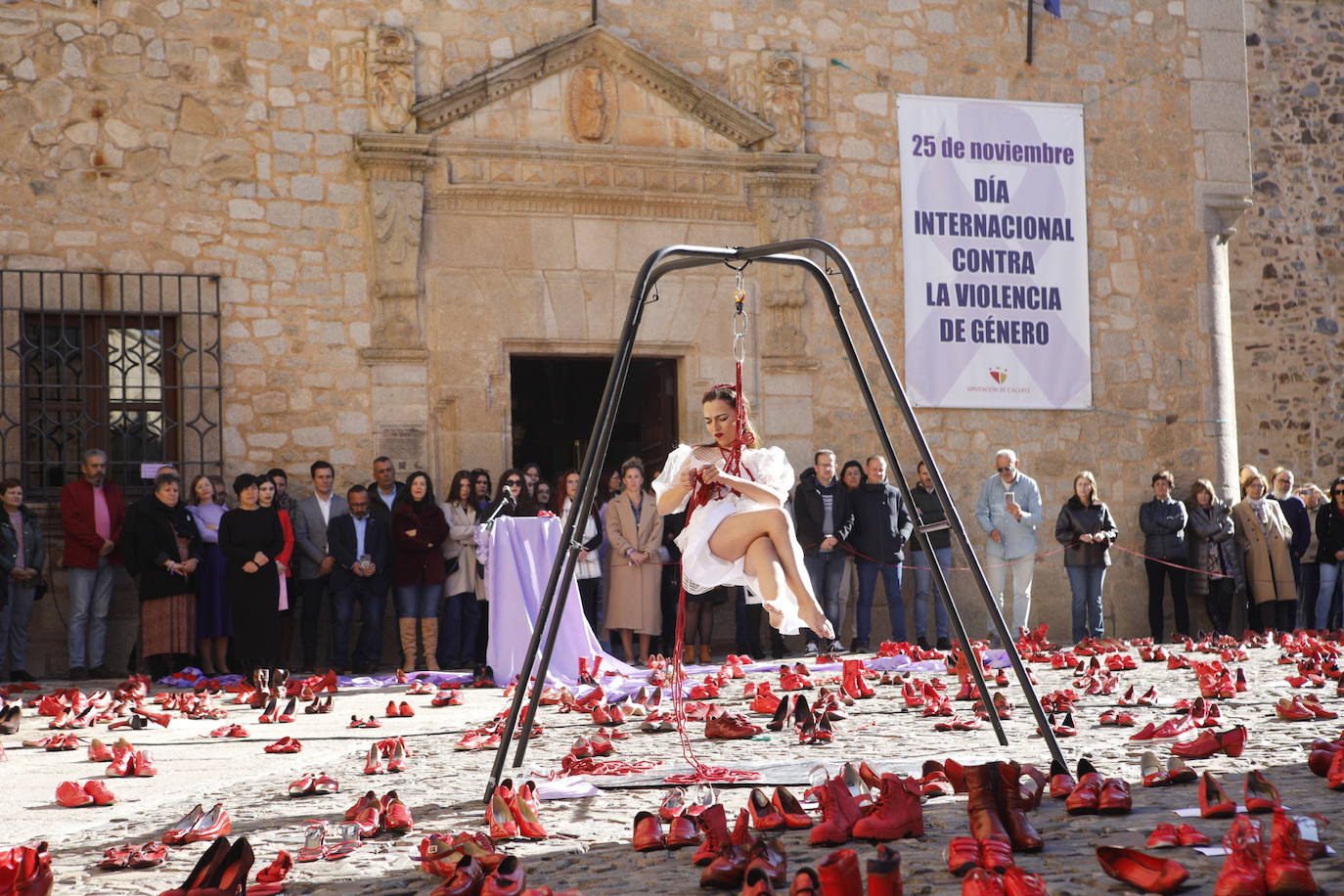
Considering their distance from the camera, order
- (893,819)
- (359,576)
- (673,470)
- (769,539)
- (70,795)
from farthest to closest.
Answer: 1. (359,576)
2. (673,470)
3. (769,539)
4. (70,795)
5. (893,819)

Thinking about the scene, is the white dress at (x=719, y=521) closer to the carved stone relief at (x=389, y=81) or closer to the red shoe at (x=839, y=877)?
the red shoe at (x=839, y=877)

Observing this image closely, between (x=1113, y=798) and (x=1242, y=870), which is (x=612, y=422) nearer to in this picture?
(x=1113, y=798)

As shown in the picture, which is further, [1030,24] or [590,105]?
[1030,24]

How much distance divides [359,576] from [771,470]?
6.18m

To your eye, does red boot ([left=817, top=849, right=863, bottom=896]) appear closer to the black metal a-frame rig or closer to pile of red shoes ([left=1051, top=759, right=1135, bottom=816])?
pile of red shoes ([left=1051, top=759, right=1135, bottom=816])

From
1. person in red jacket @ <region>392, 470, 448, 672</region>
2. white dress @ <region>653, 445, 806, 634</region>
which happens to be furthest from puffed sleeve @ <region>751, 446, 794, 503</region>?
person in red jacket @ <region>392, 470, 448, 672</region>

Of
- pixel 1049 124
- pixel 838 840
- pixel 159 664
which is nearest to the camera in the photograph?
pixel 838 840

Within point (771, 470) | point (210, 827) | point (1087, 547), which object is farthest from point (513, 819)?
point (1087, 547)

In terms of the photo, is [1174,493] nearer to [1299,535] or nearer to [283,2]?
[1299,535]

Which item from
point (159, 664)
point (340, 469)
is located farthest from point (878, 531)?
point (159, 664)

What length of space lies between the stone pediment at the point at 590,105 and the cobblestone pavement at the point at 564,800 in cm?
590

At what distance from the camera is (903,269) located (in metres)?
13.4

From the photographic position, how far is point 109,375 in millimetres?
11609

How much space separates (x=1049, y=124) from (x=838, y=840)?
11.4 metres
